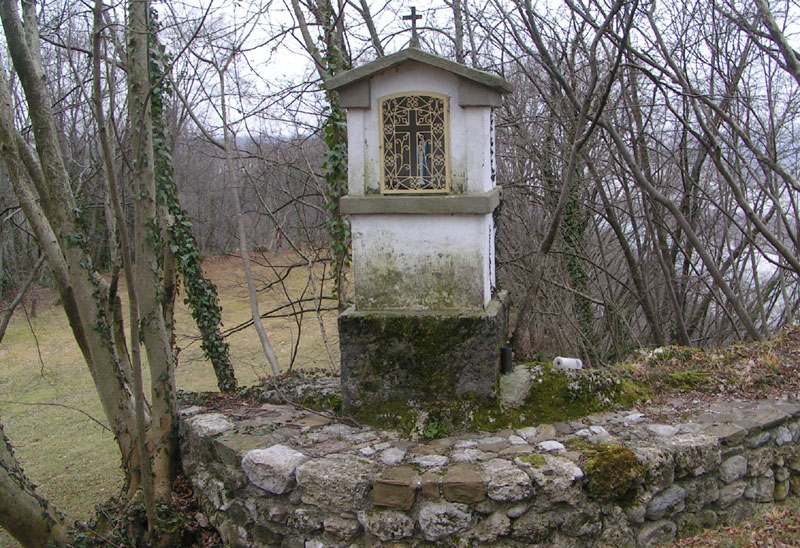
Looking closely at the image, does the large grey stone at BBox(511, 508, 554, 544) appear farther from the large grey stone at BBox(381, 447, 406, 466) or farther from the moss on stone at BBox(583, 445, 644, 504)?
the large grey stone at BBox(381, 447, 406, 466)

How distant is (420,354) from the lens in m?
4.45

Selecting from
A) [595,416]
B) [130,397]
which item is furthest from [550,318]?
[130,397]

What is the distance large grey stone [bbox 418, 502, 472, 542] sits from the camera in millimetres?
3541

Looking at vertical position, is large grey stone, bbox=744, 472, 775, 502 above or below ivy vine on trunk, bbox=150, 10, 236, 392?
below

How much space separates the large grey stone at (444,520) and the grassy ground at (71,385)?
2472mm

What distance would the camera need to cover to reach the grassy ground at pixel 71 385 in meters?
7.78

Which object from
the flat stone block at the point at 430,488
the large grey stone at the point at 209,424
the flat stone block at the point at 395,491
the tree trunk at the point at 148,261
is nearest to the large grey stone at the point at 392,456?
the flat stone block at the point at 395,491

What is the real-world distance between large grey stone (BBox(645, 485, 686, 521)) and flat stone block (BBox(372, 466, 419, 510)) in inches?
53.6

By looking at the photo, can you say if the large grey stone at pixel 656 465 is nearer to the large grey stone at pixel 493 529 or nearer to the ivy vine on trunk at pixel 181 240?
the large grey stone at pixel 493 529

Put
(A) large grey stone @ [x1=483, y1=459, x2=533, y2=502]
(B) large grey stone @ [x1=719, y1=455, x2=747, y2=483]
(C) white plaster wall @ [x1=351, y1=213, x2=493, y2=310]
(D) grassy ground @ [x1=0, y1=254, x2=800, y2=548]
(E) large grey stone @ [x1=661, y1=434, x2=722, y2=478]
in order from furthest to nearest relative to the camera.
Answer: (D) grassy ground @ [x1=0, y1=254, x2=800, y2=548]
(C) white plaster wall @ [x1=351, y1=213, x2=493, y2=310]
(B) large grey stone @ [x1=719, y1=455, x2=747, y2=483]
(E) large grey stone @ [x1=661, y1=434, x2=722, y2=478]
(A) large grey stone @ [x1=483, y1=459, x2=533, y2=502]

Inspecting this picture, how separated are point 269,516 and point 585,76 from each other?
645cm

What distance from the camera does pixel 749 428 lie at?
4.20 meters

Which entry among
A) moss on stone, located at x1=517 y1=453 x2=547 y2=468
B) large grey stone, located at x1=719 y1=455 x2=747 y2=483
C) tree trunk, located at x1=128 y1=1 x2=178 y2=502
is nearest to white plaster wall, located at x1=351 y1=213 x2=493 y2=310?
moss on stone, located at x1=517 y1=453 x2=547 y2=468

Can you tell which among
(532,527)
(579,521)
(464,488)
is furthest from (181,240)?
(579,521)
